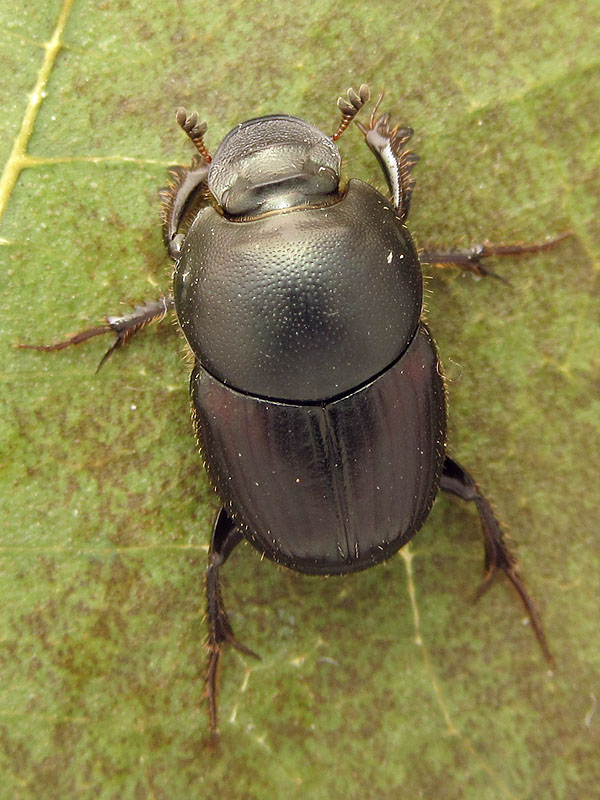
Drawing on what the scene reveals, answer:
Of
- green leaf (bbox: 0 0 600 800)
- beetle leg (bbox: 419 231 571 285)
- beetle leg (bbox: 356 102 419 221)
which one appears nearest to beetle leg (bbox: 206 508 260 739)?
green leaf (bbox: 0 0 600 800)

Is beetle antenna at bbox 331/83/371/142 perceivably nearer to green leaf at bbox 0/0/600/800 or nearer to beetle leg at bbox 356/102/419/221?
beetle leg at bbox 356/102/419/221

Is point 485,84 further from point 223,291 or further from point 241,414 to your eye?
point 241,414

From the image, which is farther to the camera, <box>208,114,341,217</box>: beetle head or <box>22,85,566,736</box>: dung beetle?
<box>208,114,341,217</box>: beetle head

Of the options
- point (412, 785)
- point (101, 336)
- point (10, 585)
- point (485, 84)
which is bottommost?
point (412, 785)

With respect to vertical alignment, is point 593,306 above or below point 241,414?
above

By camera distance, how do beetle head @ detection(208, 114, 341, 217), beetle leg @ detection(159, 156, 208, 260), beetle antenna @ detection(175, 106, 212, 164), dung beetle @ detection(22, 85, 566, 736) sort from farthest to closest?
beetle leg @ detection(159, 156, 208, 260) → beetle antenna @ detection(175, 106, 212, 164) → beetle head @ detection(208, 114, 341, 217) → dung beetle @ detection(22, 85, 566, 736)

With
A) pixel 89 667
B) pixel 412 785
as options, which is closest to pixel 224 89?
pixel 89 667

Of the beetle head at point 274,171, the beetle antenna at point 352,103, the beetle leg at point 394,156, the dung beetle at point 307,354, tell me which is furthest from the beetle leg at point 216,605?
the beetle antenna at point 352,103

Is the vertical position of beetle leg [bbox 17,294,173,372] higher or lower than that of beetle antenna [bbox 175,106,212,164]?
lower
